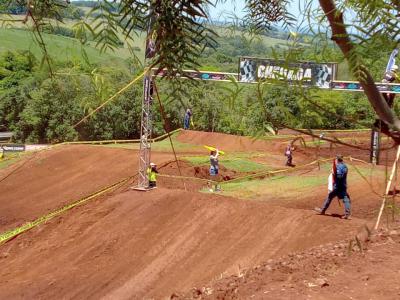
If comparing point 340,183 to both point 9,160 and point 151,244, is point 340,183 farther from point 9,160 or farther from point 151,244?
point 9,160

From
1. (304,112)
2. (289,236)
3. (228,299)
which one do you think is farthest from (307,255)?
(304,112)

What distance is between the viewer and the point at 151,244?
48.4 ft

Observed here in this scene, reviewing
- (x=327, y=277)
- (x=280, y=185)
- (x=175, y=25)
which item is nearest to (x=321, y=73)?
(x=175, y=25)

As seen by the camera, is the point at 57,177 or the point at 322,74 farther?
the point at 57,177

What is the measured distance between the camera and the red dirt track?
1247 centimetres

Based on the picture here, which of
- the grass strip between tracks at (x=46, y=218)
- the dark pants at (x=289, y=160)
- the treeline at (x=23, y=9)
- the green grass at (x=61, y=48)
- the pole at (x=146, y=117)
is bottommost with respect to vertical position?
the grass strip between tracks at (x=46, y=218)

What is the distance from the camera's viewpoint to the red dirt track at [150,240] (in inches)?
491

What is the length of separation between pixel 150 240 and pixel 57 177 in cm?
1062

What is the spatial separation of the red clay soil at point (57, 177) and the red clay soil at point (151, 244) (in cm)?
307

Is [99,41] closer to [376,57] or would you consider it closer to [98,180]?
[376,57]

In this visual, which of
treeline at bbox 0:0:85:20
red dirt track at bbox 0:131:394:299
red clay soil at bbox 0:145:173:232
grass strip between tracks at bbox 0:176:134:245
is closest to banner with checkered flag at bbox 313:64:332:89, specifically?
treeline at bbox 0:0:85:20

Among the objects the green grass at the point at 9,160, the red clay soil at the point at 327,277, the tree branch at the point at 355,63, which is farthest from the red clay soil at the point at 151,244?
the green grass at the point at 9,160

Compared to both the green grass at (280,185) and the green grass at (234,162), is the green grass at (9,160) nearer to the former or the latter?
the green grass at (234,162)

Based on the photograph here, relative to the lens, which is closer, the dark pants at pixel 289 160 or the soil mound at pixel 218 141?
the dark pants at pixel 289 160
